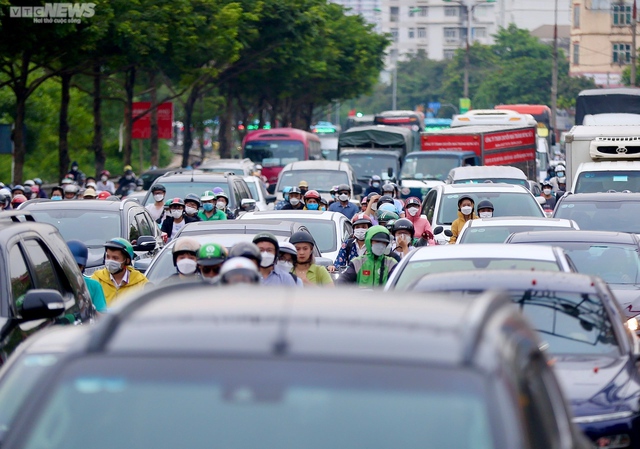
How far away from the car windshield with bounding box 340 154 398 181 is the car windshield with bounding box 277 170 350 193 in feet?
29.7

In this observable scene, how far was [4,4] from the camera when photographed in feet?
92.1

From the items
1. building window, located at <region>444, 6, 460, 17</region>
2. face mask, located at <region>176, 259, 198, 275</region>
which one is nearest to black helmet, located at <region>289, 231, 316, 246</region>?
face mask, located at <region>176, 259, 198, 275</region>

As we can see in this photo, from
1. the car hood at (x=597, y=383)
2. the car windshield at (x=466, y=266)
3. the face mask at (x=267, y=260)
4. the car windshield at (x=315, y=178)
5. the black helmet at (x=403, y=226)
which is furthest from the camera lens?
the car windshield at (x=315, y=178)

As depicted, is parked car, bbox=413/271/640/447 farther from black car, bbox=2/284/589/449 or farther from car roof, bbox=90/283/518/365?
black car, bbox=2/284/589/449

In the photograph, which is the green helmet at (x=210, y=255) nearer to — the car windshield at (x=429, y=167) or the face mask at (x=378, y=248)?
the face mask at (x=378, y=248)

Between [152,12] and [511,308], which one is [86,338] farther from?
[152,12]

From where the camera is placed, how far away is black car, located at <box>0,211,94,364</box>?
21.8ft

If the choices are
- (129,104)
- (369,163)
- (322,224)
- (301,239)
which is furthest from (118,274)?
(129,104)

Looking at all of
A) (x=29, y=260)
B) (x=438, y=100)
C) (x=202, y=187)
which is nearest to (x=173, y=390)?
(x=29, y=260)

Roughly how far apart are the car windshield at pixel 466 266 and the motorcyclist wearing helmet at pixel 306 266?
7.48 ft

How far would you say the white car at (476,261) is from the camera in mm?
8477

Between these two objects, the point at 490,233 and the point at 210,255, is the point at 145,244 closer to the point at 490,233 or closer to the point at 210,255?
the point at 490,233

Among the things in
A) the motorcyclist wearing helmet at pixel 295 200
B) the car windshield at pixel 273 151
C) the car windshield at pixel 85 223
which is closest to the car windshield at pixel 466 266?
the car windshield at pixel 85 223

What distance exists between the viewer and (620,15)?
4774 inches
